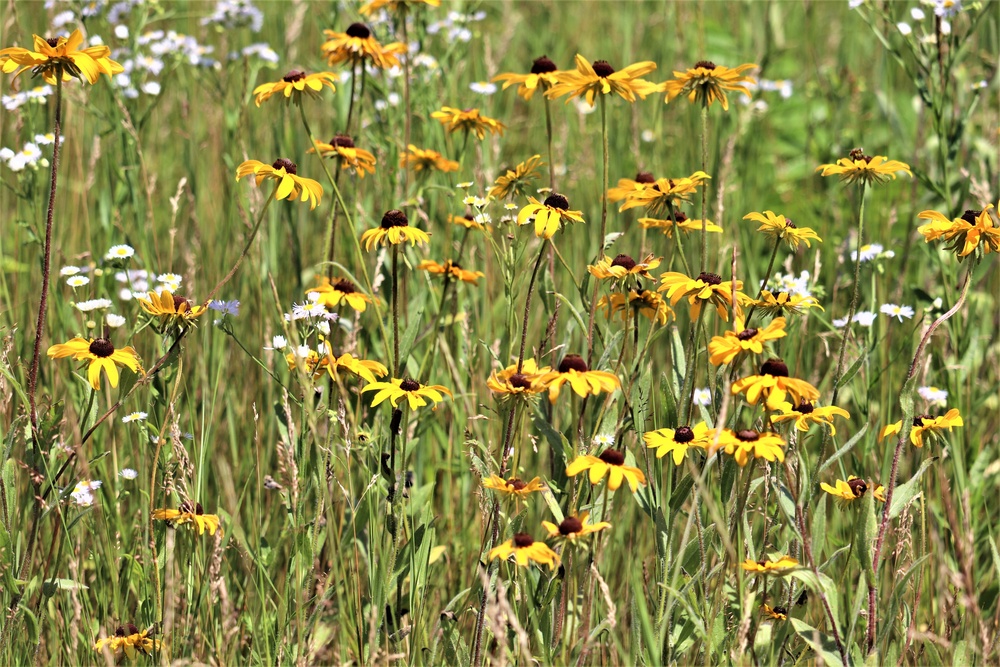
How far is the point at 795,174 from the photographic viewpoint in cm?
476

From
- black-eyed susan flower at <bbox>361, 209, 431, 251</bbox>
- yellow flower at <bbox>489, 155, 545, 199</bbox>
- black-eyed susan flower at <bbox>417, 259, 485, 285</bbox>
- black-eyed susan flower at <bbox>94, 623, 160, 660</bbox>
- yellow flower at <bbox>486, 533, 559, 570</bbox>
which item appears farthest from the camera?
black-eyed susan flower at <bbox>417, 259, 485, 285</bbox>

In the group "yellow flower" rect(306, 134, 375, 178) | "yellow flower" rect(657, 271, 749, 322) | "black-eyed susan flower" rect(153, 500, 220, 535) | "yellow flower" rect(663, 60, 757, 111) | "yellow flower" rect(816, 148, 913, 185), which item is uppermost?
"yellow flower" rect(663, 60, 757, 111)

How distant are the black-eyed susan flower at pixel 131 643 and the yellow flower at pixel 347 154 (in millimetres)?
1299

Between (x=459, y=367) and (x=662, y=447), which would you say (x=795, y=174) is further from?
(x=662, y=447)

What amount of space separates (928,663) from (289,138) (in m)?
2.87

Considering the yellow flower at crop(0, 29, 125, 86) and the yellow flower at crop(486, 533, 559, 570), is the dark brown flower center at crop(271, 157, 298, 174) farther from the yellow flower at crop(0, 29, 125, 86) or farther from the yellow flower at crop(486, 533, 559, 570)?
the yellow flower at crop(486, 533, 559, 570)

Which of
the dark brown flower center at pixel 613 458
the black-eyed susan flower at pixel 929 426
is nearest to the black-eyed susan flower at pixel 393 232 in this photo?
the dark brown flower center at pixel 613 458

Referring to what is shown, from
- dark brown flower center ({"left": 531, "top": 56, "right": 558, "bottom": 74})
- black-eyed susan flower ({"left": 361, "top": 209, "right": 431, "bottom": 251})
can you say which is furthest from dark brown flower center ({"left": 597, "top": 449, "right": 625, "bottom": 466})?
dark brown flower center ({"left": 531, "top": 56, "right": 558, "bottom": 74})

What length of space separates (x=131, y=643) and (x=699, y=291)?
1.43 m

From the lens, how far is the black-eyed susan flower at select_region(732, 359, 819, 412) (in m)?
1.86

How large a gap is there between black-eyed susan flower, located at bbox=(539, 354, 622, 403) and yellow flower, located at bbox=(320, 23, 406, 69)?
4.20 feet

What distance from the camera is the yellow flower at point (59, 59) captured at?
2029mm

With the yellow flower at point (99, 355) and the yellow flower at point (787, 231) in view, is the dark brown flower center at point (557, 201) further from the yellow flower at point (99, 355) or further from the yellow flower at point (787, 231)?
the yellow flower at point (99, 355)

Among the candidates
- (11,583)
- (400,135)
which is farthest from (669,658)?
(400,135)
